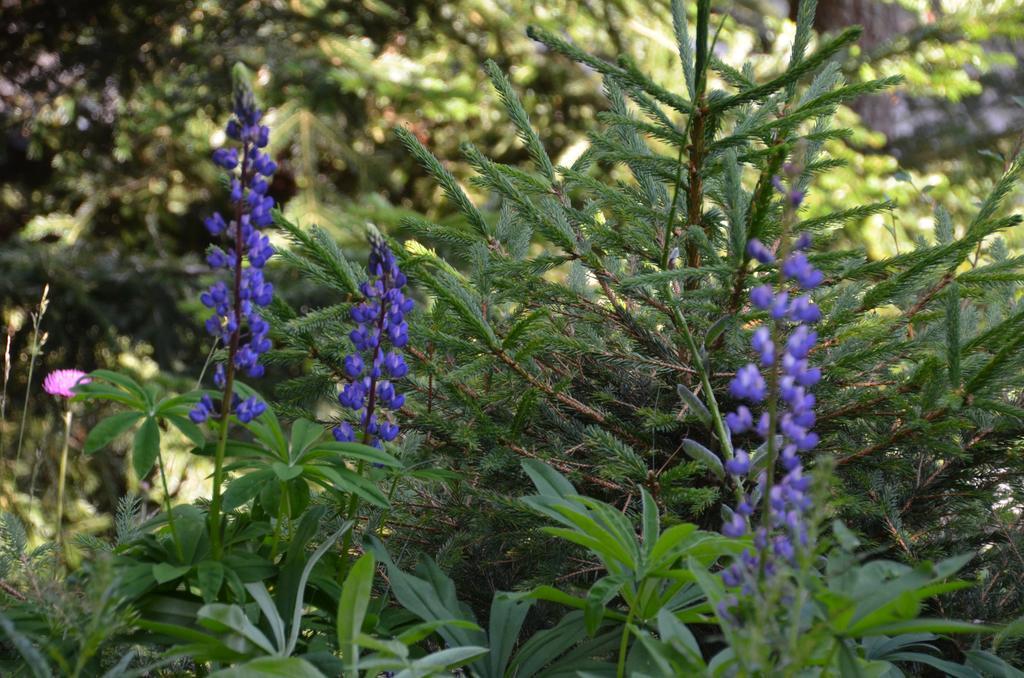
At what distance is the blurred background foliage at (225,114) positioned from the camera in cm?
566

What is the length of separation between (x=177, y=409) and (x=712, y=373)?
0.97 metres

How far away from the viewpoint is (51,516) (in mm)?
5324

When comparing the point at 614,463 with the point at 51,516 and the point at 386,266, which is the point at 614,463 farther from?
the point at 51,516

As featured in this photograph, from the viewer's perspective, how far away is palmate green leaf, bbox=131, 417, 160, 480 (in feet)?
4.39

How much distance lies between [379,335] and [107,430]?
1.37 ft

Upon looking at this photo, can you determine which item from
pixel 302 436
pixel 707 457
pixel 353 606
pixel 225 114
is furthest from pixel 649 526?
pixel 225 114

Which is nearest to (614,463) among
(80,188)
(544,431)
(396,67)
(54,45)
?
(544,431)

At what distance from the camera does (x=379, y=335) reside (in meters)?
1.45

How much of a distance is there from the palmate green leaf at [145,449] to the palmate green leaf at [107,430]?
2 centimetres

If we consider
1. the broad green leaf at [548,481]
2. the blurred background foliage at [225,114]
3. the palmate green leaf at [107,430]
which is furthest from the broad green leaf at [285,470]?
the blurred background foliage at [225,114]

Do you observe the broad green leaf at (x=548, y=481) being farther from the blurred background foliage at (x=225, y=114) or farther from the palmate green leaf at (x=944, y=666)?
the blurred background foliage at (x=225, y=114)

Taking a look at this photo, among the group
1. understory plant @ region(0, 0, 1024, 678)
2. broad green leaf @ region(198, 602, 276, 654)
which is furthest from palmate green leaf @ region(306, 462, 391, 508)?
broad green leaf @ region(198, 602, 276, 654)

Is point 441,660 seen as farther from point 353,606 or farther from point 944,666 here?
point 944,666

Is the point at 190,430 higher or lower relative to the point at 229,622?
higher
